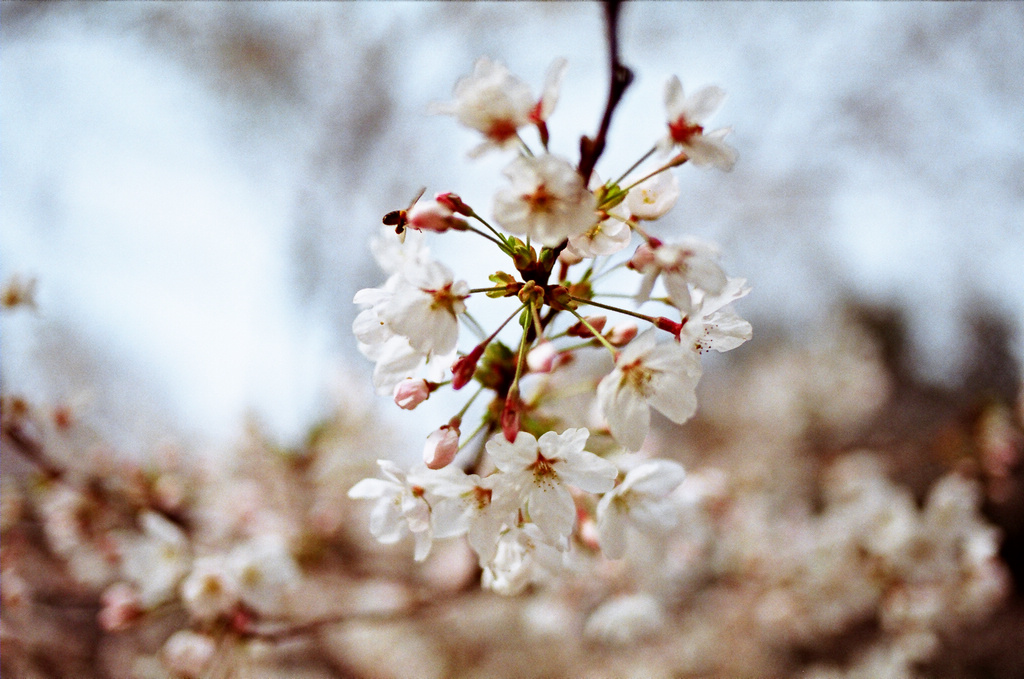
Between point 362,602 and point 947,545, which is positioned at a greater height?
point 362,602

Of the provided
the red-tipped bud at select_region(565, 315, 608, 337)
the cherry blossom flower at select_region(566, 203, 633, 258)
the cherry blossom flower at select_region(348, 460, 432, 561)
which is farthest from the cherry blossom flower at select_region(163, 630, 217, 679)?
the cherry blossom flower at select_region(566, 203, 633, 258)

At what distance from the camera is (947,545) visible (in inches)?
84.0

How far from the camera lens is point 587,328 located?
846mm

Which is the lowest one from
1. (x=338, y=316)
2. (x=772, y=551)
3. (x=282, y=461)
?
(x=772, y=551)

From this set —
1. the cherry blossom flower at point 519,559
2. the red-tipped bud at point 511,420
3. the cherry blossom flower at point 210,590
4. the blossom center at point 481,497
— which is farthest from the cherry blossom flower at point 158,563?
the red-tipped bud at point 511,420

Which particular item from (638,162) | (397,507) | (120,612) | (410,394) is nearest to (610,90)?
(638,162)

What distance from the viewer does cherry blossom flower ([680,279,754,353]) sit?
2.53 ft

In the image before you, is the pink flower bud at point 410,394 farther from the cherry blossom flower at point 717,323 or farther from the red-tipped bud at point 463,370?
the cherry blossom flower at point 717,323

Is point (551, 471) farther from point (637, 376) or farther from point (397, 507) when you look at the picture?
point (397, 507)

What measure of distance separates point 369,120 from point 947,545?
183 inches

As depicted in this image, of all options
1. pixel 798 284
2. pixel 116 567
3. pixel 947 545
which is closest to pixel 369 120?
pixel 116 567

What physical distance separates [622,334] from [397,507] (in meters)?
0.47

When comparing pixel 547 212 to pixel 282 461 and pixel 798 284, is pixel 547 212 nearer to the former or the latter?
pixel 282 461

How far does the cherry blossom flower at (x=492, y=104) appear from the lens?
652 mm
